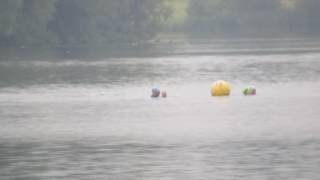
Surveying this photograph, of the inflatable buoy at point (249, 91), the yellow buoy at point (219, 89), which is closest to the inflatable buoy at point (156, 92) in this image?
the yellow buoy at point (219, 89)

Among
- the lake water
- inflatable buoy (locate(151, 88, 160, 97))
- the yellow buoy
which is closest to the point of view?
the lake water

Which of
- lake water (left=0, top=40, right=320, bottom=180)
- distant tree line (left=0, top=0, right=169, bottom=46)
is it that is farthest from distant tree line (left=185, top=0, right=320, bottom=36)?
lake water (left=0, top=40, right=320, bottom=180)

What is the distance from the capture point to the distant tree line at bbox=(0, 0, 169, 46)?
110844 millimetres

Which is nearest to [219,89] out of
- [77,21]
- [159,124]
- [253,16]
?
[159,124]

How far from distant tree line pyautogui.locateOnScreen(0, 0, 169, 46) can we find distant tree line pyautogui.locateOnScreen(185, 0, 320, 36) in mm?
31994

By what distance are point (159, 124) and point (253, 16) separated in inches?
5179

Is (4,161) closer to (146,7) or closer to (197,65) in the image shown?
(197,65)

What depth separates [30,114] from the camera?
4372 centimetres

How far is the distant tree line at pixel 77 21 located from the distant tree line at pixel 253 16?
32.0 meters

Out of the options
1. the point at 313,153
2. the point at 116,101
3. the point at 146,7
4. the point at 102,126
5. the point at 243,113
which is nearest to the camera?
the point at 313,153

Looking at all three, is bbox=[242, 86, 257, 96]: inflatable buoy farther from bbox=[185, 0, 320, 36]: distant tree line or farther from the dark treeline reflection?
bbox=[185, 0, 320, 36]: distant tree line

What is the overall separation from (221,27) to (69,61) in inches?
3313

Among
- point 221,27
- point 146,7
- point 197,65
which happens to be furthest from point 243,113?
point 221,27

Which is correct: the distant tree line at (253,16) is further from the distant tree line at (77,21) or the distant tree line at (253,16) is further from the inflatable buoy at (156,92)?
the inflatable buoy at (156,92)
